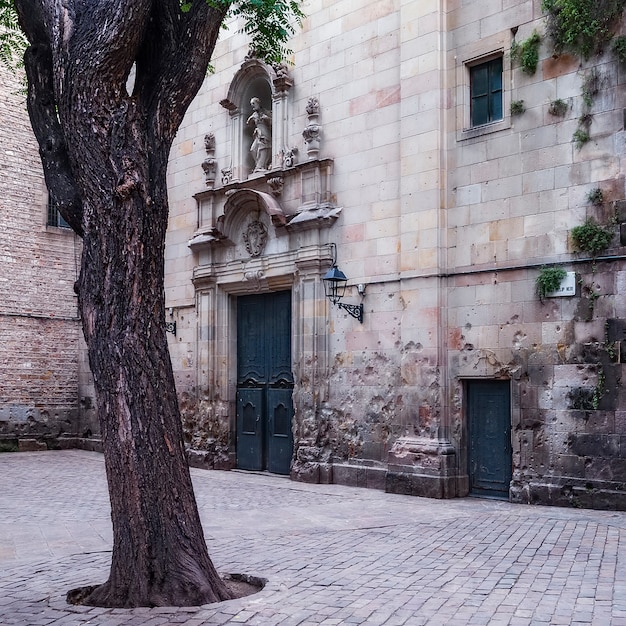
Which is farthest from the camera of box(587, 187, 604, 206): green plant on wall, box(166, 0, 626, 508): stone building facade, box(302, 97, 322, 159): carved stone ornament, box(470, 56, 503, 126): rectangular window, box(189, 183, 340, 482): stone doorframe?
box(302, 97, 322, 159): carved stone ornament

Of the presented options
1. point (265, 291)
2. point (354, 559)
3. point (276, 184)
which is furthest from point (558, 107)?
point (354, 559)

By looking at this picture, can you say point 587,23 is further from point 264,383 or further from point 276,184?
point 264,383

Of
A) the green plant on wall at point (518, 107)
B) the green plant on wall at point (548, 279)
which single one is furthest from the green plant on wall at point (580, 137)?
the green plant on wall at point (548, 279)

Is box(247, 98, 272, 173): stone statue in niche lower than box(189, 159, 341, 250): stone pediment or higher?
higher

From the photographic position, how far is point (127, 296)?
570 centimetres

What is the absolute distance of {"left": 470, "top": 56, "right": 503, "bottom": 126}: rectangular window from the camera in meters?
11.4

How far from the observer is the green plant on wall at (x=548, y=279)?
10172 millimetres

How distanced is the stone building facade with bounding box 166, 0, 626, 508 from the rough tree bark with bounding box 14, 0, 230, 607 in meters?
5.94

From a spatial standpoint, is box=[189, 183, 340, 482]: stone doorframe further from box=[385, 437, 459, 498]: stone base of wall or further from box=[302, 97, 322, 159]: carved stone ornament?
box=[385, 437, 459, 498]: stone base of wall

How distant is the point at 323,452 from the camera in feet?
42.6

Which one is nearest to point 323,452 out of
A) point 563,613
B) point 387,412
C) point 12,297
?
point 387,412

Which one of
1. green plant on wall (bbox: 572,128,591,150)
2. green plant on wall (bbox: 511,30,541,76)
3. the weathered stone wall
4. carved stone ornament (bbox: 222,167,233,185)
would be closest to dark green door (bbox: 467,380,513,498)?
the weathered stone wall

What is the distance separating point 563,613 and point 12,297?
52.3ft

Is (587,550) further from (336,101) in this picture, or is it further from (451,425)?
(336,101)
